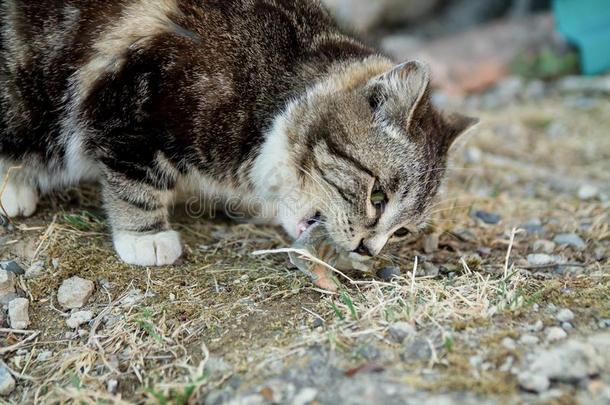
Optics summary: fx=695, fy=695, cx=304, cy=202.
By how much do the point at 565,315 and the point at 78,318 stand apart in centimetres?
200

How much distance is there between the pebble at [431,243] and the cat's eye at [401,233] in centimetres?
29

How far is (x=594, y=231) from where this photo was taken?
3766mm

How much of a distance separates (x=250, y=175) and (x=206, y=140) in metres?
0.28

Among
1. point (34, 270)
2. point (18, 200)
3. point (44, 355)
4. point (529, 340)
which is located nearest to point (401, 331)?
point (529, 340)

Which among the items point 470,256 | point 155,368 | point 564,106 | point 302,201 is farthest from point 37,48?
point 564,106

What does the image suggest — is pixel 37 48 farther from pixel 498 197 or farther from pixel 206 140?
pixel 498 197

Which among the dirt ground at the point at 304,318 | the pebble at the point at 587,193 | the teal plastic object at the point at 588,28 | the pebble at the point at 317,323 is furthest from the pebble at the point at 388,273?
the teal plastic object at the point at 588,28

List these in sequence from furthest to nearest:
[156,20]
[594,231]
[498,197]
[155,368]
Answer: [498,197], [594,231], [156,20], [155,368]

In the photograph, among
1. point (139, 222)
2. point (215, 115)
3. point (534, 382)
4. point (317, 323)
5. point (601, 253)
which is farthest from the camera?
point (601, 253)

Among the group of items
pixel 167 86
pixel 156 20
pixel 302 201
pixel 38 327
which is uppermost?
pixel 156 20

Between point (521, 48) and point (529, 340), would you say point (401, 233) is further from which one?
point (521, 48)

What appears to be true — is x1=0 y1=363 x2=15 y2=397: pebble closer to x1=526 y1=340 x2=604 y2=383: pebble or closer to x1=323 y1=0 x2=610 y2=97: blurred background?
x1=526 y1=340 x2=604 y2=383: pebble

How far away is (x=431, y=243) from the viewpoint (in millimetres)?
3619

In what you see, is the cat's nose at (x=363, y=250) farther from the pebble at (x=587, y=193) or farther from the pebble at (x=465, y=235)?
the pebble at (x=587, y=193)
